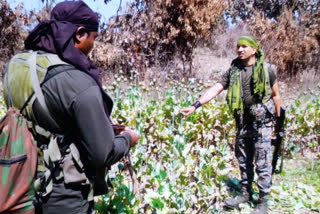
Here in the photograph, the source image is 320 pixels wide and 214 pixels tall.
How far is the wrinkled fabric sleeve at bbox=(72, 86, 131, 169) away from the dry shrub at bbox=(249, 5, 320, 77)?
11.1m

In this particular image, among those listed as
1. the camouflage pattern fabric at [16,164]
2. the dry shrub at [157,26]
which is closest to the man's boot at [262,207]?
the camouflage pattern fabric at [16,164]

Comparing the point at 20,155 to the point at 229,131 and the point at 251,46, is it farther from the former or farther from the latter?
the point at 229,131

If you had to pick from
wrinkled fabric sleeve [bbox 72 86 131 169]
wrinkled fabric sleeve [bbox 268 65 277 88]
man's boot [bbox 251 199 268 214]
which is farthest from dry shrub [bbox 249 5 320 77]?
wrinkled fabric sleeve [bbox 72 86 131 169]

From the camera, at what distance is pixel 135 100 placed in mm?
3709

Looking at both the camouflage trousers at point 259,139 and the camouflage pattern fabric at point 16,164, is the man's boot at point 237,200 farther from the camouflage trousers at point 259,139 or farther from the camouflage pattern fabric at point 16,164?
the camouflage pattern fabric at point 16,164

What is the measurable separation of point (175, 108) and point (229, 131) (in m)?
1.57

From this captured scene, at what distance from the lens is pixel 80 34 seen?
154 cm

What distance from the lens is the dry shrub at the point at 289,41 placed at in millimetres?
11750

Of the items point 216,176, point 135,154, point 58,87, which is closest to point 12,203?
point 58,87

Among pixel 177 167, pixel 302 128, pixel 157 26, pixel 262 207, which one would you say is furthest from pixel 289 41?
pixel 177 167

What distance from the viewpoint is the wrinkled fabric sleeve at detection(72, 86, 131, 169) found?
137cm

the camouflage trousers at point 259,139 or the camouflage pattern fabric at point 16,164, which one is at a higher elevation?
the camouflage pattern fabric at point 16,164

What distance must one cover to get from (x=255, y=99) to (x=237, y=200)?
3.76ft

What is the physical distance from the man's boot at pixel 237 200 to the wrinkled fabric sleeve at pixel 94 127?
2636 millimetres
